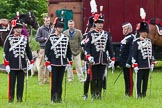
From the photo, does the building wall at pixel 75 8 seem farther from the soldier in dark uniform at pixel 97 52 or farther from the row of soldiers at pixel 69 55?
the soldier in dark uniform at pixel 97 52

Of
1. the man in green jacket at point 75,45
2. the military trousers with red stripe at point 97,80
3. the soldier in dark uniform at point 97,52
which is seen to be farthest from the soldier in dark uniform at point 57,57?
the man in green jacket at point 75,45

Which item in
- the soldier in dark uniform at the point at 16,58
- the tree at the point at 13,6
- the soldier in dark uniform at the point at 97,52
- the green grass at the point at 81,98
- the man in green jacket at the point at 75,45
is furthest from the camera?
the tree at the point at 13,6

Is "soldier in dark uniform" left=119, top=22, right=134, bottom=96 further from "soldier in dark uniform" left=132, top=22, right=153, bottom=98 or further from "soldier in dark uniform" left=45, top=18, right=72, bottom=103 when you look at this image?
"soldier in dark uniform" left=45, top=18, right=72, bottom=103

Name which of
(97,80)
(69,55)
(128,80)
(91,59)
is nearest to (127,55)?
(128,80)

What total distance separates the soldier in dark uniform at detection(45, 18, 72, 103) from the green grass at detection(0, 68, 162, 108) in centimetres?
32

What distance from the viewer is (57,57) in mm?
13531

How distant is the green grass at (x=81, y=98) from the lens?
1244cm

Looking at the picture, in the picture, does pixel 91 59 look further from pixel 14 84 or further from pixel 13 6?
pixel 13 6

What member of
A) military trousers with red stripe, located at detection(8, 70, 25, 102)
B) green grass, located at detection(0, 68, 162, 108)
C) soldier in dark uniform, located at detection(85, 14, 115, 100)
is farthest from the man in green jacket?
military trousers with red stripe, located at detection(8, 70, 25, 102)

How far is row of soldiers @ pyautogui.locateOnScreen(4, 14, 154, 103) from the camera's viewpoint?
A: 13.5m

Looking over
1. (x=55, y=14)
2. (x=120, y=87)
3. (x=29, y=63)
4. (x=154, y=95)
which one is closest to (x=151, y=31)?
(x=55, y=14)

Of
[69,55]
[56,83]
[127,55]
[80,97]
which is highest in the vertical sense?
[69,55]

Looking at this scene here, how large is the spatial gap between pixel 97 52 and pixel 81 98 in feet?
4.14

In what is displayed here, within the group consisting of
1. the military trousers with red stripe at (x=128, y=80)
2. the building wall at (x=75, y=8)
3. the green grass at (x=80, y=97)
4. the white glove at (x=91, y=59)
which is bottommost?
the green grass at (x=80, y=97)
